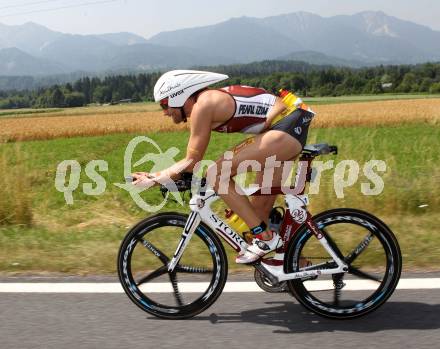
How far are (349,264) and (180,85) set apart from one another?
172 centimetres

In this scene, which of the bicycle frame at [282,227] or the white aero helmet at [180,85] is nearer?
the white aero helmet at [180,85]

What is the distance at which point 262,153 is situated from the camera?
362cm

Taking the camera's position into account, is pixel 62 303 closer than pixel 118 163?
Yes

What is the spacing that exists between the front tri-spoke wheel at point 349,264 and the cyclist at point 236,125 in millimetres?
256

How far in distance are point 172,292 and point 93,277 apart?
0.98 meters

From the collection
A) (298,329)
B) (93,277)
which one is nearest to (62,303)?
(93,277)

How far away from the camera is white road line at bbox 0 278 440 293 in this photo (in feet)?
13.2

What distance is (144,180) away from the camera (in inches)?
144

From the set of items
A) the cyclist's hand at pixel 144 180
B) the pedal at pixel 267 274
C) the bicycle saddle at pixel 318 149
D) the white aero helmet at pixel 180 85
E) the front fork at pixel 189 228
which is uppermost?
the white aero helmet at pixel 180 85

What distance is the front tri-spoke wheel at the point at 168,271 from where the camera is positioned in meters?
3.81

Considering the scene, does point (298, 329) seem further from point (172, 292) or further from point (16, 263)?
point (16, 263)

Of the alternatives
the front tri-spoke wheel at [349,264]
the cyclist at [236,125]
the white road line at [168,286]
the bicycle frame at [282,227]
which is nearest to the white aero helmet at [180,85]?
the cyclist at [236,125]

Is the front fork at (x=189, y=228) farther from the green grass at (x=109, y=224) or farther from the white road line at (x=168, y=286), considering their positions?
the green grass at (x=109, y=224)

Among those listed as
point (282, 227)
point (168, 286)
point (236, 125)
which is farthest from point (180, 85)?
point (168, 286)
